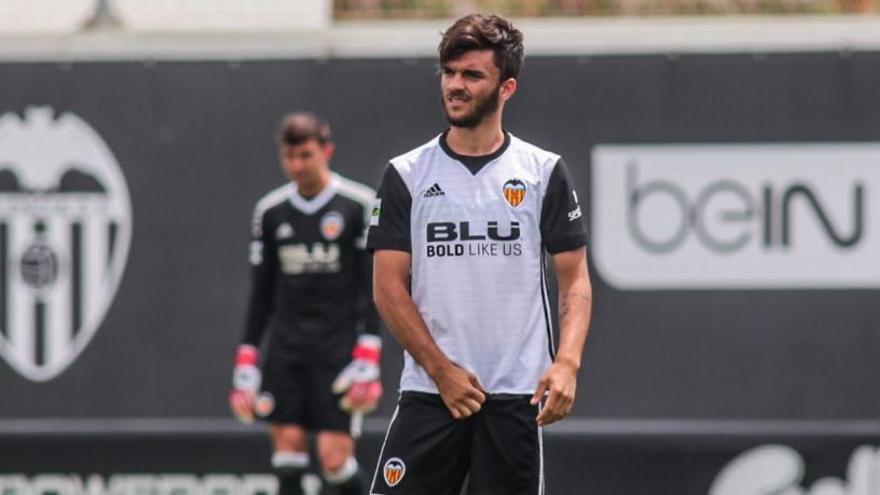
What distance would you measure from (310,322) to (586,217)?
1.57 metres

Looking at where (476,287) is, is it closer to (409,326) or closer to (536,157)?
(409,326)

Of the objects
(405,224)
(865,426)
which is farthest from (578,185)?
(405,224)

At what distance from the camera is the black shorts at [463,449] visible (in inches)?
233

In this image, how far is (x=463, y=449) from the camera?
19.6ft

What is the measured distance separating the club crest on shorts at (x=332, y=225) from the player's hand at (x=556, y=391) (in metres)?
3.47

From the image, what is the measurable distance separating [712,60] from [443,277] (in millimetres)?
4022

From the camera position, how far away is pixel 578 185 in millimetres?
9562

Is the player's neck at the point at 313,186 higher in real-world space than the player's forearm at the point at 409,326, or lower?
higher

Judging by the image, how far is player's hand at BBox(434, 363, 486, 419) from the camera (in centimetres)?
578

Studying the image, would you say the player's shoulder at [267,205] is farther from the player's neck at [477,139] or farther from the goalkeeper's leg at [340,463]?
the player's neck at [477,139]

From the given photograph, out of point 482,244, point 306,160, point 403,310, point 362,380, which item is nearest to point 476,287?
point 482,244

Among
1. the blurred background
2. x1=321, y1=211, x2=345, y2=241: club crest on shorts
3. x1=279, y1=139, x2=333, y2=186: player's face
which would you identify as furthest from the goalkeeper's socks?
x1=279, y1=139, x2=333, y2=186: player's face

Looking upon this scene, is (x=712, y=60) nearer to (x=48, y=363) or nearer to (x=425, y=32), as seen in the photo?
(x=425, y=32)

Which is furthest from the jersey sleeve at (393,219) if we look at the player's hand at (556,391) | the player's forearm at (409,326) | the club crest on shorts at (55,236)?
the club crest on shorts at (55,236)
